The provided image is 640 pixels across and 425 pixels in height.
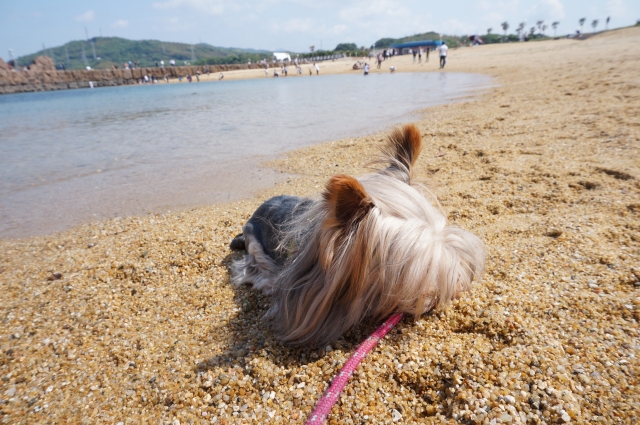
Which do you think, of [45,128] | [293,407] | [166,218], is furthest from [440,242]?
[45,128]

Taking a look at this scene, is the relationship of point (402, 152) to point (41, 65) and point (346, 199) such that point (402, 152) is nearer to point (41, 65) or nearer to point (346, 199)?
point (346, 199)

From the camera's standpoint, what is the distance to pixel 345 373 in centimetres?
193

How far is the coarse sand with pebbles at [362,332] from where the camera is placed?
5.85 feet

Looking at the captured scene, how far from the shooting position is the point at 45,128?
1602 cm

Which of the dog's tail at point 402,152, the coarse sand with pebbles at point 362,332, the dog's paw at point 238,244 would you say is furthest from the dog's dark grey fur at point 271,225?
the dog's tail at point 402,152

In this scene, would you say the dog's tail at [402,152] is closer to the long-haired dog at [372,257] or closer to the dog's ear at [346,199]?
the long-haired dog at [372,257]

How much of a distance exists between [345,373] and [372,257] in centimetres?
66

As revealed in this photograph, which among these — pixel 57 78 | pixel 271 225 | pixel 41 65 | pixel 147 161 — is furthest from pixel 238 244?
pixel 41 65

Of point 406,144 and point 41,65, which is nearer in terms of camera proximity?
point 406,144

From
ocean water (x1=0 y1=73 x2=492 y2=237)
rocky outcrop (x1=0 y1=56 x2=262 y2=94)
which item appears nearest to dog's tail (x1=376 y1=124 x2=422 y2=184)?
ocean water (x1=0 y1=73 x2=492 y2=237)

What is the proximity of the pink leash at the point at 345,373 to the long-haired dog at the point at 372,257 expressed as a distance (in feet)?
0.27

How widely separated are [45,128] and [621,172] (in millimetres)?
20425

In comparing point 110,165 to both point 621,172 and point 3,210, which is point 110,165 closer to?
point 3,210

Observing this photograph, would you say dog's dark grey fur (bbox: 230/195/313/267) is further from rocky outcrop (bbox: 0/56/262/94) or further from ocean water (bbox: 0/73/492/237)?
rocky outcrop (bbox: 0/56/262/94)
